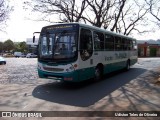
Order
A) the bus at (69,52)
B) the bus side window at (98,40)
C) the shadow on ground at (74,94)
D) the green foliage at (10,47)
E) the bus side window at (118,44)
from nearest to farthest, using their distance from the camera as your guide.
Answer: the shadow on ground at (74,94) → the bus at (69,52) → the bus side window at (98,40) → the bus side window at (118,44) → the green foliage at (10,47)

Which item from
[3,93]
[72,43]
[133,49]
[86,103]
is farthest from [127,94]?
[133,49]

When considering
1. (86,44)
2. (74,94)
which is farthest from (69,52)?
(74,94)

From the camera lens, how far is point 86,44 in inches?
480

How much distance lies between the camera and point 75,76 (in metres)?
11.2

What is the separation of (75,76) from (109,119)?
4660 mm

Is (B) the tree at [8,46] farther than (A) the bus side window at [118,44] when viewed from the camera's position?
Yes

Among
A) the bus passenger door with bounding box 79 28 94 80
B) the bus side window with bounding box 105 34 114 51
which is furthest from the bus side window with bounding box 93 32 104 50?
the bus side window with bounding box 105 34 114 51

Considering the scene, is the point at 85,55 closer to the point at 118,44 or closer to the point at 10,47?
the point at 118,44

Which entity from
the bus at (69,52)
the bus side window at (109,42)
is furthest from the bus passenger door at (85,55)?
the bus side window at (109,42)

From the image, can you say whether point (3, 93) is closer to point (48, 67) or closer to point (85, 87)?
point (48, 67)

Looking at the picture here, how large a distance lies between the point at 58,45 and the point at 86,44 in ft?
4.76

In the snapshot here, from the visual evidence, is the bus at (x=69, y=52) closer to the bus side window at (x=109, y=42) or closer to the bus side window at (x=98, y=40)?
the bus side window at (x=98, y=40)

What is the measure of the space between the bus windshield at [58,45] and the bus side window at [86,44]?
511 millimetres

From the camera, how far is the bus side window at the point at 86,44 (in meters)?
11.7
